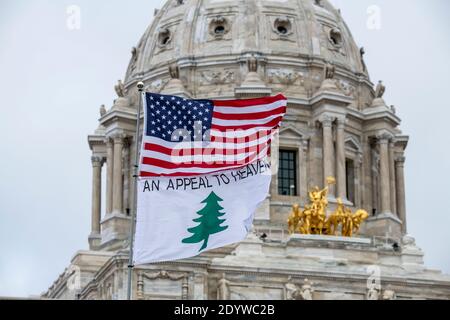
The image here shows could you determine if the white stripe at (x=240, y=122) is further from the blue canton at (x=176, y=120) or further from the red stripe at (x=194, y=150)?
the red stripe at (x=194, y=150)

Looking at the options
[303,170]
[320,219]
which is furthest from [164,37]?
[320,219]

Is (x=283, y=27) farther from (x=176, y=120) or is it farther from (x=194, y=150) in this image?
(x=194, y=150)

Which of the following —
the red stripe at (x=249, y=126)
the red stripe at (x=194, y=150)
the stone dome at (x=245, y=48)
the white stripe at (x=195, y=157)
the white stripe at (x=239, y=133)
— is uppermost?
the stone dome at (x=245, y=48)

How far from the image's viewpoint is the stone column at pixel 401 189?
349 feet

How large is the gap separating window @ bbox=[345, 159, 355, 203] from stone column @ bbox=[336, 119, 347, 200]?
2874 millimetres

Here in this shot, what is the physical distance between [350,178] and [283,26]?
11234 mm

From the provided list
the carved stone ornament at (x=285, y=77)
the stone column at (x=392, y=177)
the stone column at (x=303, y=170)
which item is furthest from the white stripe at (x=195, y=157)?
the stone column at (x=392, y=177)

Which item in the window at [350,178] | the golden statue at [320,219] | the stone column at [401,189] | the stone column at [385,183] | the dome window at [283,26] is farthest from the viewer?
the stone column at [401,189]

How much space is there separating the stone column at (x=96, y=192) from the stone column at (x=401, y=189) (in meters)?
20.4

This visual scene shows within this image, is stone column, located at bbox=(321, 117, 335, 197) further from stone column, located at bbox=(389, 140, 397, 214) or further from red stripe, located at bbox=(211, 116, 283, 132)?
red stripe, located at bbox=(211, 116, 283, 132)

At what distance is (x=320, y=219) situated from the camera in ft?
294
